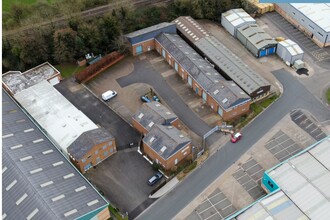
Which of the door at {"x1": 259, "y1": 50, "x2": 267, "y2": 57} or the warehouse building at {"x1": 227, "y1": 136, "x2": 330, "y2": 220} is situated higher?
the door at {"x1": 259, "y1": 50, "x2": 267, "y2": 57}

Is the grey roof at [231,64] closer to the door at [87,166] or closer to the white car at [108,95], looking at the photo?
the white car at [108,95]

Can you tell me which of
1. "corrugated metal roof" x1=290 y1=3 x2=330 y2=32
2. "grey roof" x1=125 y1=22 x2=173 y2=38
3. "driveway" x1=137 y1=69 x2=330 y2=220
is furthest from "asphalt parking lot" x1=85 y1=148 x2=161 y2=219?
"corrugated metal roof" x1=290 y1=3 x2=330 y2=32

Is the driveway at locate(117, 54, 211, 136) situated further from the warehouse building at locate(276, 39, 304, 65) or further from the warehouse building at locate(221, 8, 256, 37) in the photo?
the warehouse building at locate(276, 39, 304, 65)

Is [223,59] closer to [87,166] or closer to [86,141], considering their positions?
[86,141]

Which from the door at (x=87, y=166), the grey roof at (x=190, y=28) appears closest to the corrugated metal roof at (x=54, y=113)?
the door at (x=87, y=166)

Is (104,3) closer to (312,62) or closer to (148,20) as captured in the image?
(148,20)

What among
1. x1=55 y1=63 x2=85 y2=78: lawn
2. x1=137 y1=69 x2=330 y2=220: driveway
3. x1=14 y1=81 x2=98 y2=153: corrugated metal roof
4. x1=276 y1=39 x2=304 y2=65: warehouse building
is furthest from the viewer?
x1=55 y1=63 x2=85 y2=78: lawn

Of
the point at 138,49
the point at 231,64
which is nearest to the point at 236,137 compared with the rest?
the point at 231,64
